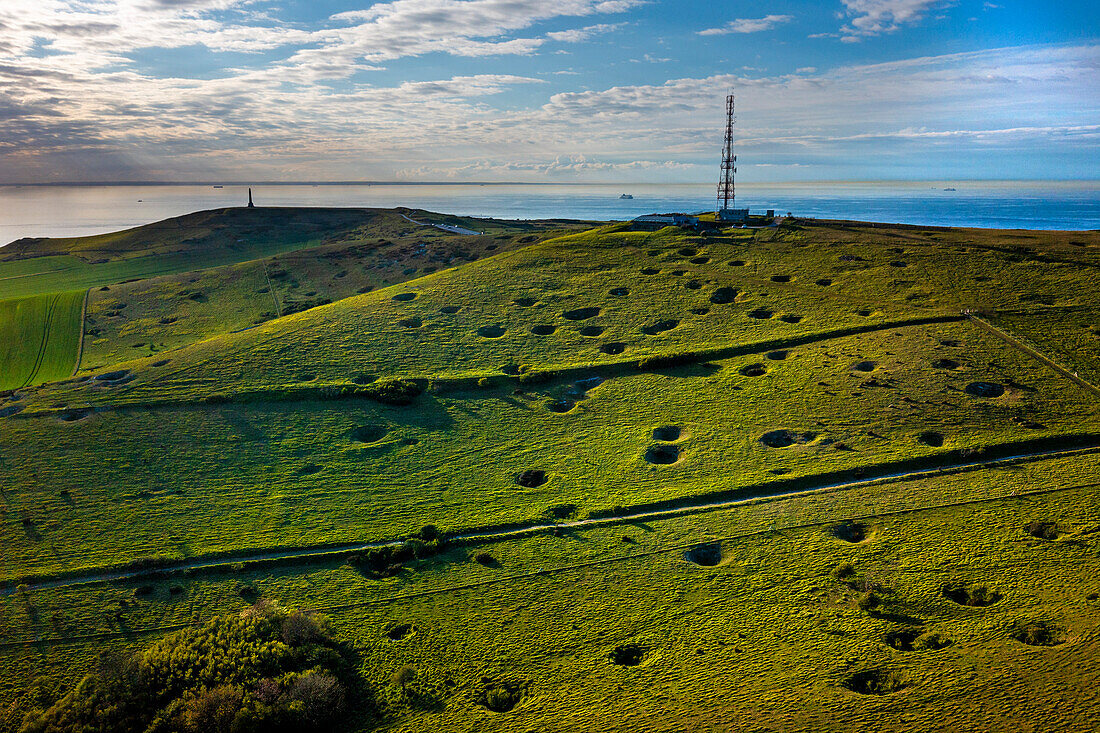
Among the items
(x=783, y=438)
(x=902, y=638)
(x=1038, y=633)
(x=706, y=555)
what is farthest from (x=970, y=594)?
(x=783, y=438)

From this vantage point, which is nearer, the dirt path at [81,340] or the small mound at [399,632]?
the small mound at [399,632]

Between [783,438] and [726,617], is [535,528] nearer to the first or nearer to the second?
[726,617]

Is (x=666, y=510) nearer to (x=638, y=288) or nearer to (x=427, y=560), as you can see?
(x=427, y=560)

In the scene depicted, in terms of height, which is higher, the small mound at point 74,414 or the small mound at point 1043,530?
the small mound at point 74,414

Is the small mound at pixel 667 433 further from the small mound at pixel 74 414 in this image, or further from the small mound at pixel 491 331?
the small mound at pixel 74 414

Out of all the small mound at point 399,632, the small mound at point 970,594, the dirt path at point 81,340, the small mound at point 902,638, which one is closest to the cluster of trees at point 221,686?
the small mound at point 399,632

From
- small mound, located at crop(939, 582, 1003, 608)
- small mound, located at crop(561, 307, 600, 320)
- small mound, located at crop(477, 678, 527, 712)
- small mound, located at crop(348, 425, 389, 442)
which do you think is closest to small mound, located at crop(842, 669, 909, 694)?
small mound, located at crop(939, 582, 1003, 608)
